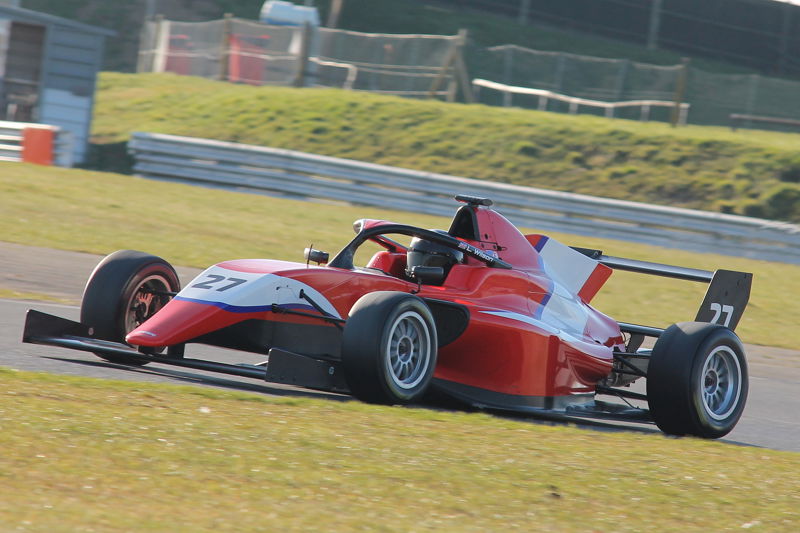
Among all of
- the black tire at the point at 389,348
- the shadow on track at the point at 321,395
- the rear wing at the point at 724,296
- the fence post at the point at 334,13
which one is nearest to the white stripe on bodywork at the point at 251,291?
the black tire at the point at 389,348

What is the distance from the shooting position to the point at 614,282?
57.6ft

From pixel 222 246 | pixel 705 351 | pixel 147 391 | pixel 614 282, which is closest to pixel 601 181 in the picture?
pixel 614 282

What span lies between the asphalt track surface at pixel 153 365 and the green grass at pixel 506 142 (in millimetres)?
12228

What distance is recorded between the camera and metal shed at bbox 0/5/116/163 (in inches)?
1041

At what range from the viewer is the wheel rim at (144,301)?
797cm

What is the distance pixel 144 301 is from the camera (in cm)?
814

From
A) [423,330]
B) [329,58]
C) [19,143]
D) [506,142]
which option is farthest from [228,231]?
[329,58]

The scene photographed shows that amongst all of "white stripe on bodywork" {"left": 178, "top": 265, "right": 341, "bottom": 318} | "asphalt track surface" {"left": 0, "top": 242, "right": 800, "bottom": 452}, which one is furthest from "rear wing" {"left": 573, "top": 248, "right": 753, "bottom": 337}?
"white stripe on bodywork" {"left": 178, "top": 265, "right": 341, "bottom": 318}

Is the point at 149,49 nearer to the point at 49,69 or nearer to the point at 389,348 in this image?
the point at 49,69

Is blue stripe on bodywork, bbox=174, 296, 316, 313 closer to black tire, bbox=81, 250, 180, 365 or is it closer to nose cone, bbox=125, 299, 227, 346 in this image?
nose cone, bbox=125, 299, 227, 346

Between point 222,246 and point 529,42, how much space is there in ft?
99.3

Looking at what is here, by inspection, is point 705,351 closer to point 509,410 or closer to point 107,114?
point 509,410

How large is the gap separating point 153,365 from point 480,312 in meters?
2.26

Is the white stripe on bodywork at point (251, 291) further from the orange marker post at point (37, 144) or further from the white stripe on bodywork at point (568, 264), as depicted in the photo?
the orange marker post at point (37, 144)
